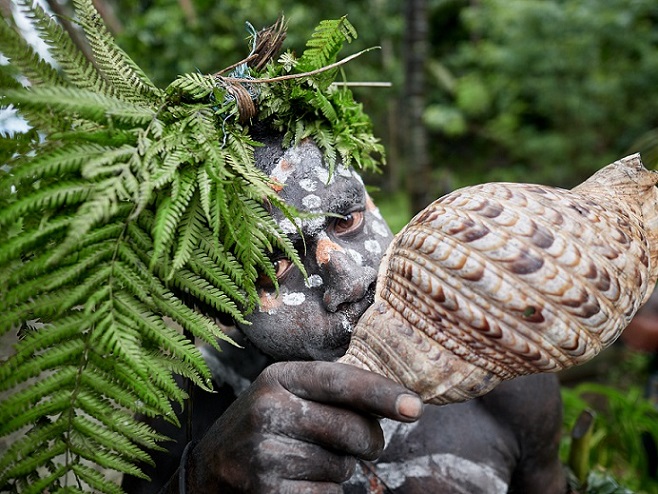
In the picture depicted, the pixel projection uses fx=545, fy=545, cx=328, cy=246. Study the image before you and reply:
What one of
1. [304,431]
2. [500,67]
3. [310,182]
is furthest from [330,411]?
[500,67]

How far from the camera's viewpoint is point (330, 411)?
1.01 metres

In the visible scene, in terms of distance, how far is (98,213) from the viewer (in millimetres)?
941

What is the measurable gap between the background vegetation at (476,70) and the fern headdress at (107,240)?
6.45 feet

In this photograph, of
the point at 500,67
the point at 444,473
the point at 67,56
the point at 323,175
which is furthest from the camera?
the point at 500,67

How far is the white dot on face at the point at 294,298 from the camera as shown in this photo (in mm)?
1215

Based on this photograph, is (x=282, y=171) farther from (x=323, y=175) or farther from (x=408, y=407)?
(x=408, y=407)

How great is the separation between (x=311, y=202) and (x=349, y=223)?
0.12 metres

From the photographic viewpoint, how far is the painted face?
1196 millimetres

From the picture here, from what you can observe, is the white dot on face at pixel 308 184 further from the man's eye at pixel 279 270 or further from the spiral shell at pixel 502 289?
the spiral shell at pixel 502 289

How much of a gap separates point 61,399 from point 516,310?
2.77ft

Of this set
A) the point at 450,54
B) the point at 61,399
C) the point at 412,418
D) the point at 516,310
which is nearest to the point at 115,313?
the point at 61,399

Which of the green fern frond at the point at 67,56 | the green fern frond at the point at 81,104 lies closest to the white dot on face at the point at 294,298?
the green fern frond at the point at 81,104

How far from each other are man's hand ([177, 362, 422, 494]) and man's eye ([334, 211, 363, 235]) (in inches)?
14.1

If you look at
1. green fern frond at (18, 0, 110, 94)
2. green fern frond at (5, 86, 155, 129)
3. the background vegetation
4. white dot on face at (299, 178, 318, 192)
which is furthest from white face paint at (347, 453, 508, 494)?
the background vegetation
